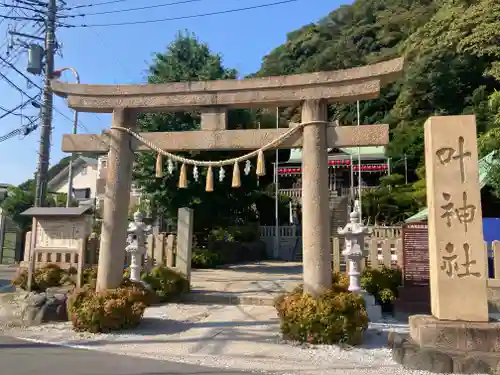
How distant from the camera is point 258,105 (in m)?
8.36

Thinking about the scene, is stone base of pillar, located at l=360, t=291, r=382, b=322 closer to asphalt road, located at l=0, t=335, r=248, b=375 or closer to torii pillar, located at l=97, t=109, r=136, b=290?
asphalt road, located at l=0, t=335, r=248, b=375

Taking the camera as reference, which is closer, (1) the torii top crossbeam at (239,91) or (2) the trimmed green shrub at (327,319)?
(2) the trimmed green shrub at (327,319)

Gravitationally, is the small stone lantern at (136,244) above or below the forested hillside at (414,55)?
below

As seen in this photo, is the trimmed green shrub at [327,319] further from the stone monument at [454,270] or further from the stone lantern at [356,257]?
the stone lantern at [356,257]

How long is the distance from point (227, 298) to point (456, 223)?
614cm

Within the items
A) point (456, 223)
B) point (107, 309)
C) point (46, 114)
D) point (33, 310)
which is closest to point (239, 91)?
point (456, 223)

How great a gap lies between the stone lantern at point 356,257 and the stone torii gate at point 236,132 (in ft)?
5.99

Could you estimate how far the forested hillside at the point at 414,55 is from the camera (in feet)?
83.8

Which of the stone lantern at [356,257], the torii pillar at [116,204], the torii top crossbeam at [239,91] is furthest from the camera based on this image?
the stone lantern at [356,257]

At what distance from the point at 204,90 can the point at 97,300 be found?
15.5 ft

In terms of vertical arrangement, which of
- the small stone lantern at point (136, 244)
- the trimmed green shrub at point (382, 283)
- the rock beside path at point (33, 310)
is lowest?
the rock beside path at point (33, 310)

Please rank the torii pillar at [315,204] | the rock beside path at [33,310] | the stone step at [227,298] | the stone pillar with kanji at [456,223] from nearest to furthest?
the stone pillar with kanji at [456,223]
the torii pillar at [315,204]
the rock beside path at [33,310]
the stone step at [227,298]

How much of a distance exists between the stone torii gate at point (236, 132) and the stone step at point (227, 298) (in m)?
2.96

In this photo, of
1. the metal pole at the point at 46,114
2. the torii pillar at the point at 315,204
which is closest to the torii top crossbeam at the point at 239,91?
the torii pillar at the point at 315,204
